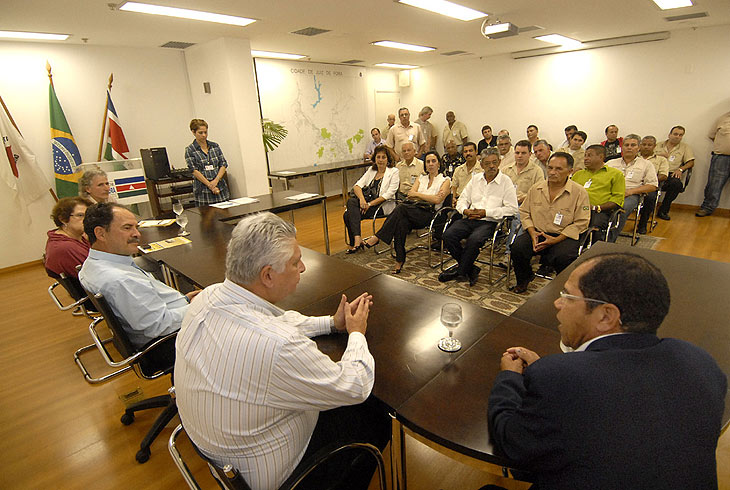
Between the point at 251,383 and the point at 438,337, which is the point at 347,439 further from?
the point at 438,337

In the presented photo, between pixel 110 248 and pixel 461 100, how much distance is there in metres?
8.32

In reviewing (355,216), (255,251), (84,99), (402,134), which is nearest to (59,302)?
(255,251)

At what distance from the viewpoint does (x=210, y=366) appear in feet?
3.24

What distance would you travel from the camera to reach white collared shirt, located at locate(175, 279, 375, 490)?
3.17 ft

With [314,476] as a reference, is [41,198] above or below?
above

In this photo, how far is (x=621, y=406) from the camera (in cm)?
76

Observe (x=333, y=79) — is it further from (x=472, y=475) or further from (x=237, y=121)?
(x=472, y=475)

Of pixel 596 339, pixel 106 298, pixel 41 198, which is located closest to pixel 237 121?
pixel 41 198

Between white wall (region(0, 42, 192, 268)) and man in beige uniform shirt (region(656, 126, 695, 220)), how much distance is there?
25.1ft

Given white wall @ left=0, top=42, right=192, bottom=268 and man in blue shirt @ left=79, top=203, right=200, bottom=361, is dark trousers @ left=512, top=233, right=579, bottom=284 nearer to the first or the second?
man in blue shirt @ left=79, top=203, right=200, bottom=361

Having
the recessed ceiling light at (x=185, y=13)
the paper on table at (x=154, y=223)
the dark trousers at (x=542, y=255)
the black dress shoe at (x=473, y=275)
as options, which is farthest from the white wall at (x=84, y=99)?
the dark trousers at (x=542, y=255)

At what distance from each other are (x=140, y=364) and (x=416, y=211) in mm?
3085

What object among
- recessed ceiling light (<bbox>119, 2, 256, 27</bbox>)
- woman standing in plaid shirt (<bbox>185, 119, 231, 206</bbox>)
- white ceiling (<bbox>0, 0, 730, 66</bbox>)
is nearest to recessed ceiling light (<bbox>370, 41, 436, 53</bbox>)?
white ceiling (<bbox>0, 0, 730, 66</bbox>)

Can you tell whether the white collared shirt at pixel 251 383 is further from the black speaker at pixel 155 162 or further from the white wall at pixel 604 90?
the white wall at pixel 604 90
